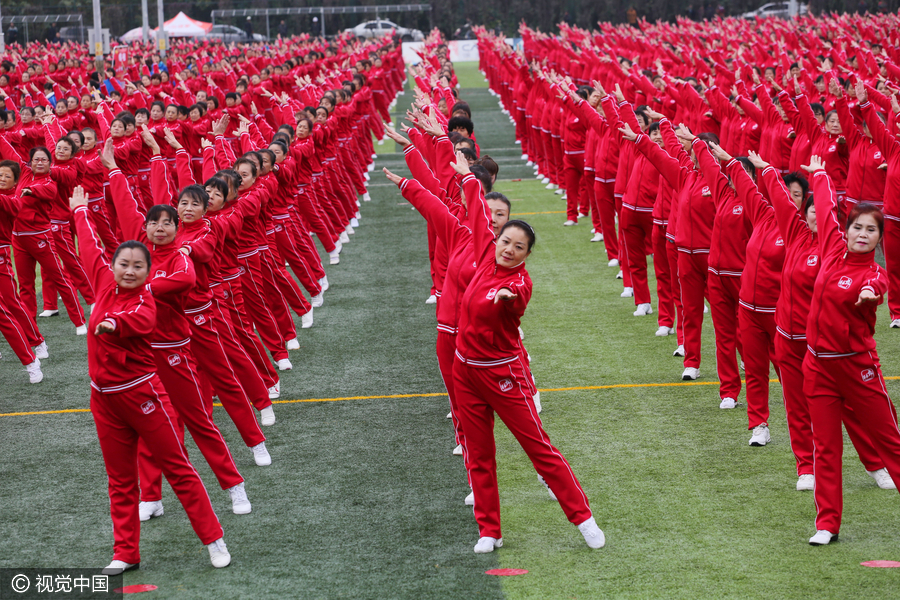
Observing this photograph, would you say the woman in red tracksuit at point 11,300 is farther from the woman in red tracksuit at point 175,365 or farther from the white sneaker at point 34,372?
the woman in red tracksuit at point 175,365

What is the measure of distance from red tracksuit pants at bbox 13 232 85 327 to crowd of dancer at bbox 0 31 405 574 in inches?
0.6

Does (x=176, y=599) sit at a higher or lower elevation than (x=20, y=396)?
higher

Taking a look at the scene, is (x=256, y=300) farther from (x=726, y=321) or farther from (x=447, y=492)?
(x=726, y=321)

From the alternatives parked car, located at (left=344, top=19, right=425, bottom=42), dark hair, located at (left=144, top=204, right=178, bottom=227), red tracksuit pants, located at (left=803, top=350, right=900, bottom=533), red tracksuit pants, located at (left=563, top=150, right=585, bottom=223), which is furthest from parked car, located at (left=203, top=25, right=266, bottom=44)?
red tracksuit pants, located at (left=803, top=350, right=900, bottom=533)

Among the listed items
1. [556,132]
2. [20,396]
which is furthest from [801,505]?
[556,132]

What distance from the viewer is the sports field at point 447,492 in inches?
206

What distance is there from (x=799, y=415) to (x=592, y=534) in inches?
63.1

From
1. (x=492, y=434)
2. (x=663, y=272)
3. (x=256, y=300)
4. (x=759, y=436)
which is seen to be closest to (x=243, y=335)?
(x=256, y=300)

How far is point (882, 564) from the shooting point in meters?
5.20

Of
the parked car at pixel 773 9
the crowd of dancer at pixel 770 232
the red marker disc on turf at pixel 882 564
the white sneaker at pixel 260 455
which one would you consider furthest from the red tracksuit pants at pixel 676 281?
the parked car at pixel 773 9

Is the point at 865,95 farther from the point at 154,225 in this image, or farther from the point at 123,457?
the point at 123,457

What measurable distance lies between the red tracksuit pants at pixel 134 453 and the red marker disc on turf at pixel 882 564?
3.50 metres

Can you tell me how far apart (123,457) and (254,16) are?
48.0 metres

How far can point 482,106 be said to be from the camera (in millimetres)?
30922
